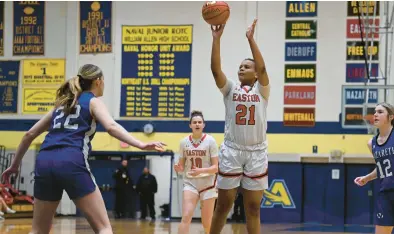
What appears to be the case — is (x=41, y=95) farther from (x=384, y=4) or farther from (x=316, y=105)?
(x=384, y=4)

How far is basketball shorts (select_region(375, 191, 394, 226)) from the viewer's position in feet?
25.0

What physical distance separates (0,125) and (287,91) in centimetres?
1070

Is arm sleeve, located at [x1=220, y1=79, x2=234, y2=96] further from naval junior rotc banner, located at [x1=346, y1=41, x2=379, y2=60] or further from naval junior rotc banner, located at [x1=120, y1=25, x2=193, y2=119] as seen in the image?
naval junior rotc banner, located at [x1=120, y1=25, x2=193, y2=119]

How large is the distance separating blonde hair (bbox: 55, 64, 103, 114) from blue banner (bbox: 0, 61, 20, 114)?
20209 mm

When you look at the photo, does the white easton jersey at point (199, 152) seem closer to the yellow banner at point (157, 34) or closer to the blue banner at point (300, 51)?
the blue banner at point (300, 51)


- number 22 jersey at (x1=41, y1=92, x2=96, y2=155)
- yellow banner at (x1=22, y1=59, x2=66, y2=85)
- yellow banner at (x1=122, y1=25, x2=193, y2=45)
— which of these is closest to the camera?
number 22 jersey at (x1=41, y1=92, x2=96, y2=155)

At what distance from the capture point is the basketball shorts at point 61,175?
17.1 ft

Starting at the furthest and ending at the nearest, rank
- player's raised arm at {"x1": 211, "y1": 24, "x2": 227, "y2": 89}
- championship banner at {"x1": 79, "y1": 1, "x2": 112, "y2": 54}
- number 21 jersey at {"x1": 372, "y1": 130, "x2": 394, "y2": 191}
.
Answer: championship banner at {"x1": 79, "y1": 1, "x2": 112, "y2": 54} → number 21 jersey at {"x1": 372, "y1": 130, "x2": 394, "y2": 191} → player's raised arm at {"x1": 211, "y1": 24, "x2": 227, "y2": 89}

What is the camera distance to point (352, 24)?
22.3 metres

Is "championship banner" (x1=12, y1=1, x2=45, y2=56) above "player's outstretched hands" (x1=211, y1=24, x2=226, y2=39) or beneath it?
above

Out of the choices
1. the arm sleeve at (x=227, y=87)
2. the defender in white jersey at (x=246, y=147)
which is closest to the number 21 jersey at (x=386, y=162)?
the defender in white jersey at (x=246, y=147)

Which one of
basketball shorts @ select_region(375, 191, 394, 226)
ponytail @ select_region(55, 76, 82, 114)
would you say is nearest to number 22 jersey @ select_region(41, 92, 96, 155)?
ponytail @ select_region(55, 76, 82, 114)

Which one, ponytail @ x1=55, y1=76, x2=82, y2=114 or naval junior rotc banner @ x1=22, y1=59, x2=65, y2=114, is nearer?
ponytail @ x1=55, y1=76, x2=82, y2=114

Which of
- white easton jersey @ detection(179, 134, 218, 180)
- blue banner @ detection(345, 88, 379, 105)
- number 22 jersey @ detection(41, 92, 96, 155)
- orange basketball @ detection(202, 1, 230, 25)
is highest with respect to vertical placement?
orange basketball @ detection(202, 1, 230, 25)
